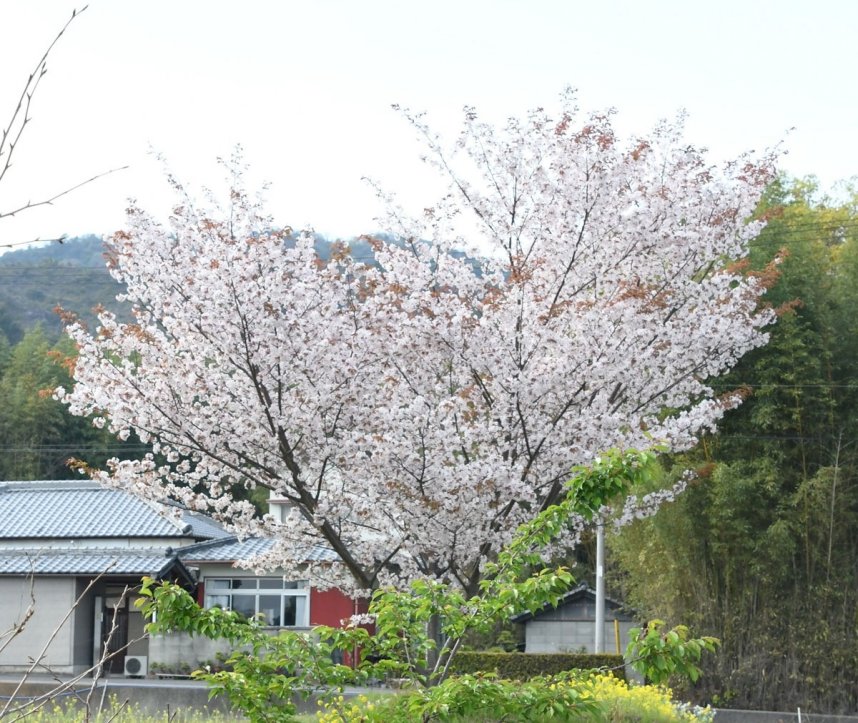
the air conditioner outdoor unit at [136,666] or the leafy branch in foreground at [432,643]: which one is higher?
the leafy branch in foreground at [432,643]

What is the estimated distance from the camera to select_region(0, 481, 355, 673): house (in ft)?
Result: 75.1

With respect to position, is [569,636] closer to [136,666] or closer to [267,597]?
[267,597]

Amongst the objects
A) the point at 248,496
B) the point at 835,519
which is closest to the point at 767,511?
the point at 835,519

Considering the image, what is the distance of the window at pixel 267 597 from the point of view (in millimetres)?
23672

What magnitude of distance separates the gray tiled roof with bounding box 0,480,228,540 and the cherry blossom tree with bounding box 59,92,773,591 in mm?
13778

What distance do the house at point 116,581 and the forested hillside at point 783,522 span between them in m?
9.82

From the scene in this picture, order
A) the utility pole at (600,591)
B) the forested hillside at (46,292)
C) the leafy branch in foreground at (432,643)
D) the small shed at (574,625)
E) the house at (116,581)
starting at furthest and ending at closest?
1. the forested hillside at (46,292)
2. the house at (116,581)
3. the small shed at (574,625)
4. the utility pole at (600,591)
5. the leafy branch in foreground at (432,643)

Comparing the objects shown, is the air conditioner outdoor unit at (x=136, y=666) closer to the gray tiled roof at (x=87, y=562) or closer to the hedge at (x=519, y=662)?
the gray tiled roof at (x=87, y=562)

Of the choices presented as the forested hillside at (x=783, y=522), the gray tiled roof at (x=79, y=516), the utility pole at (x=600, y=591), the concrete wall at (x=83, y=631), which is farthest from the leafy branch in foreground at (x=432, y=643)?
the concrete wall at (x=83, y=631)

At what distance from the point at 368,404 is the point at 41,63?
335 inches

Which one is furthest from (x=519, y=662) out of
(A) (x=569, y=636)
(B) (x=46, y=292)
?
(B) (x=46, y=292)

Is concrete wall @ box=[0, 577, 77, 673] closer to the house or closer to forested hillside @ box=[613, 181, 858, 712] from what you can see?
the house

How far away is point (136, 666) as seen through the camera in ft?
74.8

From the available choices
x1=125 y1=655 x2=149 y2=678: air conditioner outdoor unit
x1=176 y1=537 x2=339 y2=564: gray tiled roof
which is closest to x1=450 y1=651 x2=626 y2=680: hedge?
x1=176 y1=537 x2=339 y2=564: gray tiled roof
